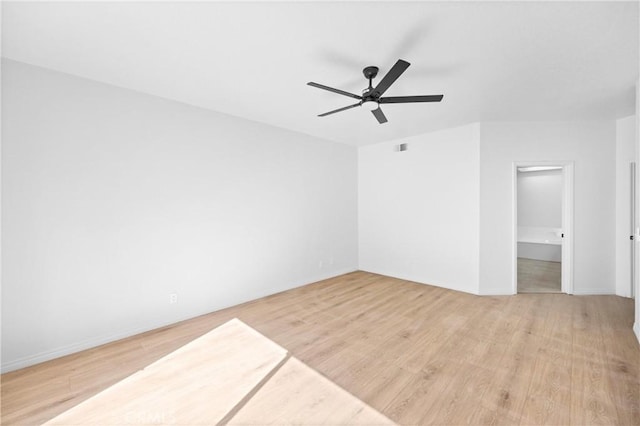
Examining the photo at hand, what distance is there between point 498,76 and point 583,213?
3022 mm

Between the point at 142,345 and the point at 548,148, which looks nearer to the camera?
the point at 142,345

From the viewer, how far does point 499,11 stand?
179 centimetres

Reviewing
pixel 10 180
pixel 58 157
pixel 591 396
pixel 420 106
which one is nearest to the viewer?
pixel 591 396

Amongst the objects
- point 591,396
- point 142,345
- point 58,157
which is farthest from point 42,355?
point 591,396

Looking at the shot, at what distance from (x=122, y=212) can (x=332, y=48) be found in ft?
8.99

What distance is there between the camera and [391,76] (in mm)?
2139

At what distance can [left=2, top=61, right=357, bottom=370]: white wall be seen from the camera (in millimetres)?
2354

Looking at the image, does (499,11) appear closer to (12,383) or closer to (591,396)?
(591,396)

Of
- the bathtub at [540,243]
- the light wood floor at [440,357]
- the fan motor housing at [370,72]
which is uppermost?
the fan motor housing at [370,72]

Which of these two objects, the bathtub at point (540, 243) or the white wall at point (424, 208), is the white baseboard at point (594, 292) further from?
the bathtub at point (540, 243)

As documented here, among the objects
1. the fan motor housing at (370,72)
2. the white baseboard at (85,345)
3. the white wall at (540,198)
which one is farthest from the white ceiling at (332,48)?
the white wall at (540,198)

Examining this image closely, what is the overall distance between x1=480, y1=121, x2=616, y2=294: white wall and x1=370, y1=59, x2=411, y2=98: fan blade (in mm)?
2700

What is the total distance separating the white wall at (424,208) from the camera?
4309mm

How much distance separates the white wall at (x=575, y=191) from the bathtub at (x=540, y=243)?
2349mm
